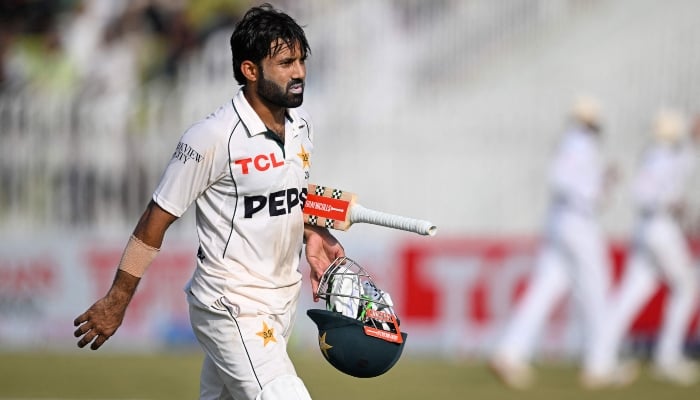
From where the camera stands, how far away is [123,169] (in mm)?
14938

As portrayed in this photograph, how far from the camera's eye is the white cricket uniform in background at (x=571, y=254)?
11617mm

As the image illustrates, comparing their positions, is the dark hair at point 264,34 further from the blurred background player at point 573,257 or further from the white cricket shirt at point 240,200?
the blurred background player at point 573,257

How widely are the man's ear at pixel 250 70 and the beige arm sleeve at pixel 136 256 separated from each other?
83 cm

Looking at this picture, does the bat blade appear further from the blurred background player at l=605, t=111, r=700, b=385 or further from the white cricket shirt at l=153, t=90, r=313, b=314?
the blurred background player at l=605, t=111, r=700, b=385

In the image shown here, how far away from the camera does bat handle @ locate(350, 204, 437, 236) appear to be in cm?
512

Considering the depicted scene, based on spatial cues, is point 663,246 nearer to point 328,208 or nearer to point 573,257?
point 573,257

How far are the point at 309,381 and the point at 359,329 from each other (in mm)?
6467

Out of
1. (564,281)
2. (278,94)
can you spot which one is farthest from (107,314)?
(564,281)

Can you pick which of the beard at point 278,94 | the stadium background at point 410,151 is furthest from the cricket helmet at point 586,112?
the beard at point 278,94

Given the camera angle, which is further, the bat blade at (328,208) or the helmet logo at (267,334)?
the bat blade at (328,208)

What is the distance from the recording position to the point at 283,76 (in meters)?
5.36

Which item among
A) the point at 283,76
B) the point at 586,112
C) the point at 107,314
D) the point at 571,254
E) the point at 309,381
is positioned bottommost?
the point at 309,381

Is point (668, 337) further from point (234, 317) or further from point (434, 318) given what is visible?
point (234, 317)

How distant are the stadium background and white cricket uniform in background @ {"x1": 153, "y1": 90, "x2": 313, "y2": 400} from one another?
26.6ft
